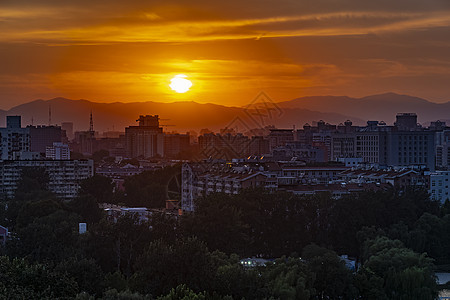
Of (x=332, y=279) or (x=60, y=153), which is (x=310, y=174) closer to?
(x=332, y=279)

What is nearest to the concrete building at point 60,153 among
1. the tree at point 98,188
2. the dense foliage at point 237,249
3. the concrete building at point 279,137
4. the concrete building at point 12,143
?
the concrete building at point 12,143

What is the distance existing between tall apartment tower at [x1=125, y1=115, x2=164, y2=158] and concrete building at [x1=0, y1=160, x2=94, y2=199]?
43.2m

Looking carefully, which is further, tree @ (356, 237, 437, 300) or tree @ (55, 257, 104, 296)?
tree @ (356, 237, 437, 300)

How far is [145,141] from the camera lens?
81.6 m

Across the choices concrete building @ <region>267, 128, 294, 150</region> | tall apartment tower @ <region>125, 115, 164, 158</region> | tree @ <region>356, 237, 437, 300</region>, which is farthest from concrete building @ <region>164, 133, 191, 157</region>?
tree @ <region>356, 237, 437, 300</region>

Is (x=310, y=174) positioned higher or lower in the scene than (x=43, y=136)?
lower

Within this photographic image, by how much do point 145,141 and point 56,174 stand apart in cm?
4585

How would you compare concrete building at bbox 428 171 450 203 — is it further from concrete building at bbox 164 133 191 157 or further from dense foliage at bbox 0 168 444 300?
concrete building at bbox 164 133 191 157

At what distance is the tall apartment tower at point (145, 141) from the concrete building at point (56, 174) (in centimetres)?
4318

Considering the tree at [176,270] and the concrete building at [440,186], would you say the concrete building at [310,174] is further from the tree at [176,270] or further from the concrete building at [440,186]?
the tree at [176,270]

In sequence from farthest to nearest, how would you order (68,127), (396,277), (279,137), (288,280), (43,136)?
(68,127) < (43,136) < (279,137) < (396,277) < (288,280)

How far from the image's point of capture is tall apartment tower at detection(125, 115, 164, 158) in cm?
8094

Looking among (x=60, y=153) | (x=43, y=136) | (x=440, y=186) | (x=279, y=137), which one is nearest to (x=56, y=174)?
(x=440, y=186)

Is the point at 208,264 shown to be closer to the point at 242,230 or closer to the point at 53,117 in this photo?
the point at 242,230
